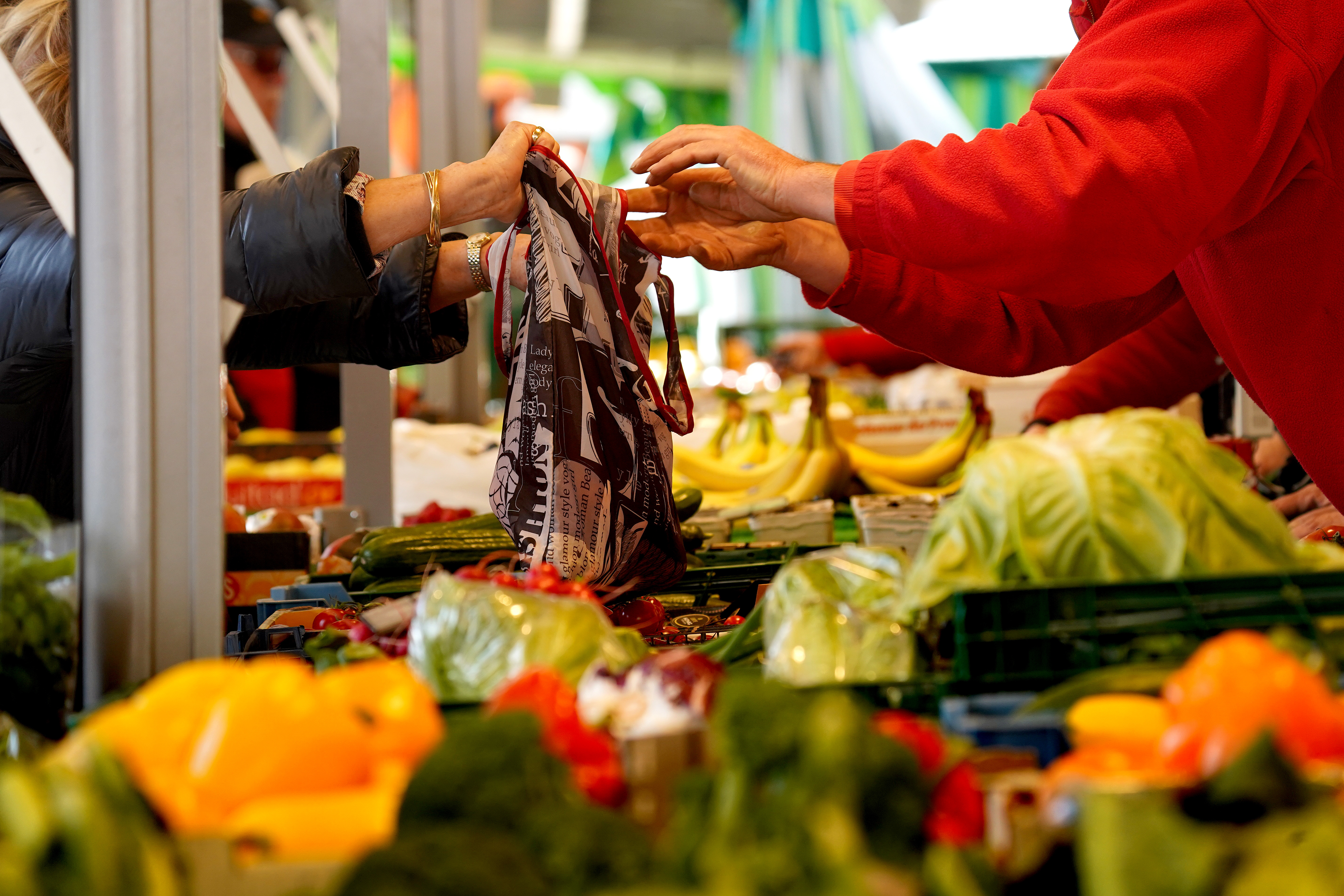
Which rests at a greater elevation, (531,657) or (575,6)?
(575,6)

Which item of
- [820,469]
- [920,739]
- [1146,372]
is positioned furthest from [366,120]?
[920,739]

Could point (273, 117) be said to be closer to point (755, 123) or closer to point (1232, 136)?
point (1232, 136)

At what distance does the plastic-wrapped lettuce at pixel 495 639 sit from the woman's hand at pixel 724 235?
1091mm

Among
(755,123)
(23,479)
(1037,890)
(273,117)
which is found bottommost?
(1037,890)

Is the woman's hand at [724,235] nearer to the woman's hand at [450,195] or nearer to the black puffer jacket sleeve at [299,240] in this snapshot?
the woman's hand at [450,195]

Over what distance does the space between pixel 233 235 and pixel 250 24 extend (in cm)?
636

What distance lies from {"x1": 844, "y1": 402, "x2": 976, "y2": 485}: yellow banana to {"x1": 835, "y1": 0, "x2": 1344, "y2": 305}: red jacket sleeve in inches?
81.6

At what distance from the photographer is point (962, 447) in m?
4.04

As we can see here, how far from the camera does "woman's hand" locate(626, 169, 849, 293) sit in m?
2.32

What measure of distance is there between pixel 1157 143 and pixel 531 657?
4.03 ft

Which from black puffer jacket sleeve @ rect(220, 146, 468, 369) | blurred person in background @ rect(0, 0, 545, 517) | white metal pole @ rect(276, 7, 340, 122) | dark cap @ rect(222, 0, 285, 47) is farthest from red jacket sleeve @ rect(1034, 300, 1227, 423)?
dark cap @ rect(222, 0, 285, 47)

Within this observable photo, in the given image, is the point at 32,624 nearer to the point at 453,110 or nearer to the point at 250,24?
the point at 453,110

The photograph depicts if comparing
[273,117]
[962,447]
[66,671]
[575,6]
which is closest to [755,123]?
[575,6]

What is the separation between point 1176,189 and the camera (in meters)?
1.77
